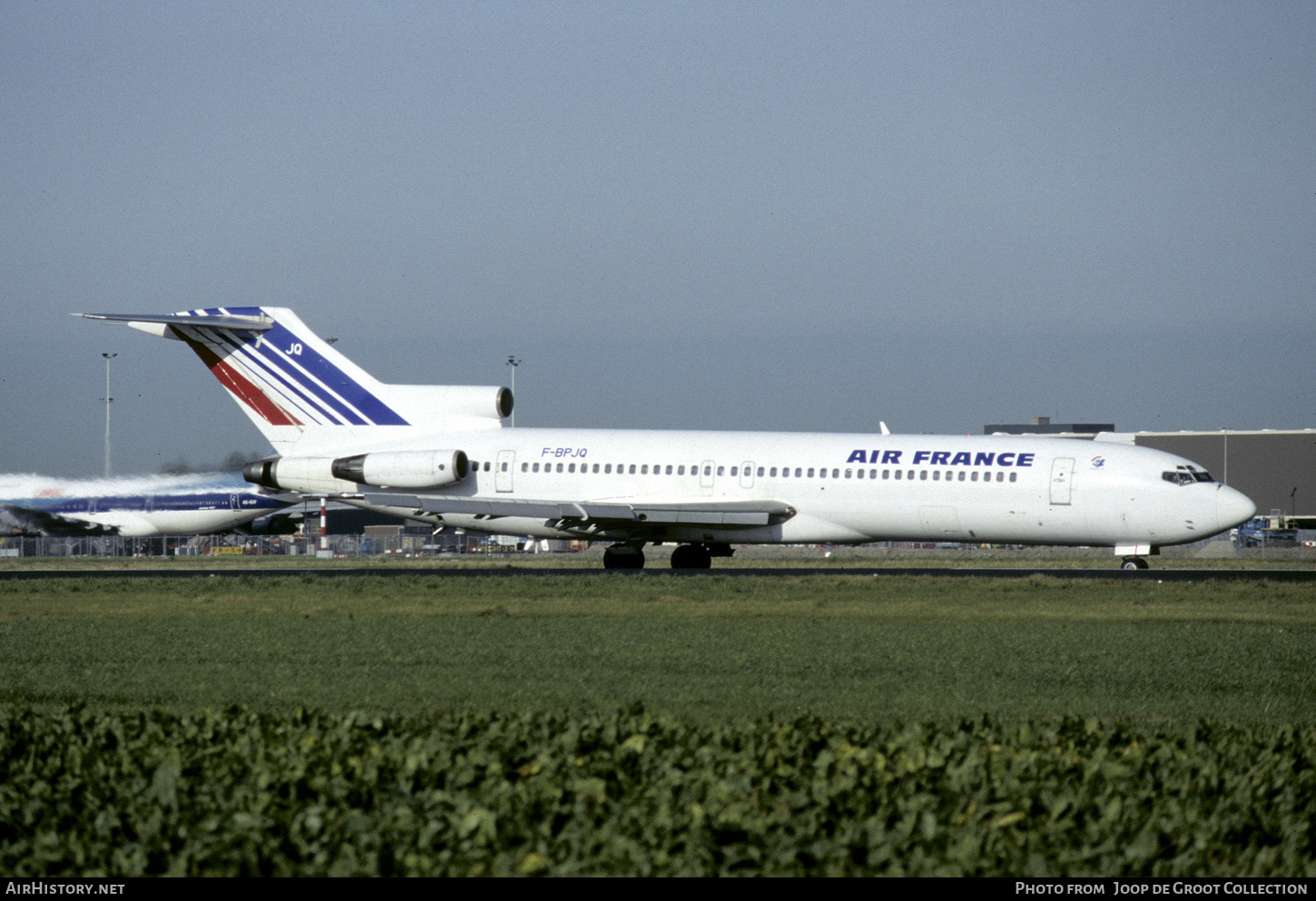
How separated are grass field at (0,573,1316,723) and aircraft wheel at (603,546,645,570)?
7.86 meters

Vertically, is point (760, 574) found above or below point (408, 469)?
below

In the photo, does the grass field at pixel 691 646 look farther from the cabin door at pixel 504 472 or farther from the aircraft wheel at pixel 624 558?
the cabin door at pixel 504 472

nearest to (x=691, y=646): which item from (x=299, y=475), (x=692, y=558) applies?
(x=692, y=558)

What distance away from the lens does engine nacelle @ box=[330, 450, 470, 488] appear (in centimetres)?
3762

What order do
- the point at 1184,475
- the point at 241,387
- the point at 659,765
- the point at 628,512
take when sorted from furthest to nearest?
the point at 241,387 < the point at 628,512 < the point at 1184,475 < the point at 659,765

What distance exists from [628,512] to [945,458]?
8.16 meters

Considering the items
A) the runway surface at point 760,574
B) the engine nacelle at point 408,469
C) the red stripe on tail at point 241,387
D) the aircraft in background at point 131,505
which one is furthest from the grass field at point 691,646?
the aircraft in background at point 131,505

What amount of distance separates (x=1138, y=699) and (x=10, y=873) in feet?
35.7

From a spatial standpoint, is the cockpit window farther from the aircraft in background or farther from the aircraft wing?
the aircraft in background

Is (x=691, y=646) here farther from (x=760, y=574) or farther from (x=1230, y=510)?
(x=1230, y=510)

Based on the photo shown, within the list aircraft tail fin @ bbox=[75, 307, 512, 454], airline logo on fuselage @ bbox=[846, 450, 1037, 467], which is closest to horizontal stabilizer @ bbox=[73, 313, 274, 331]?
aircraft tail fin @ bbox=[75, 307, 512, 454]

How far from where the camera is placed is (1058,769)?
820cm

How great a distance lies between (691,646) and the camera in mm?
18719
